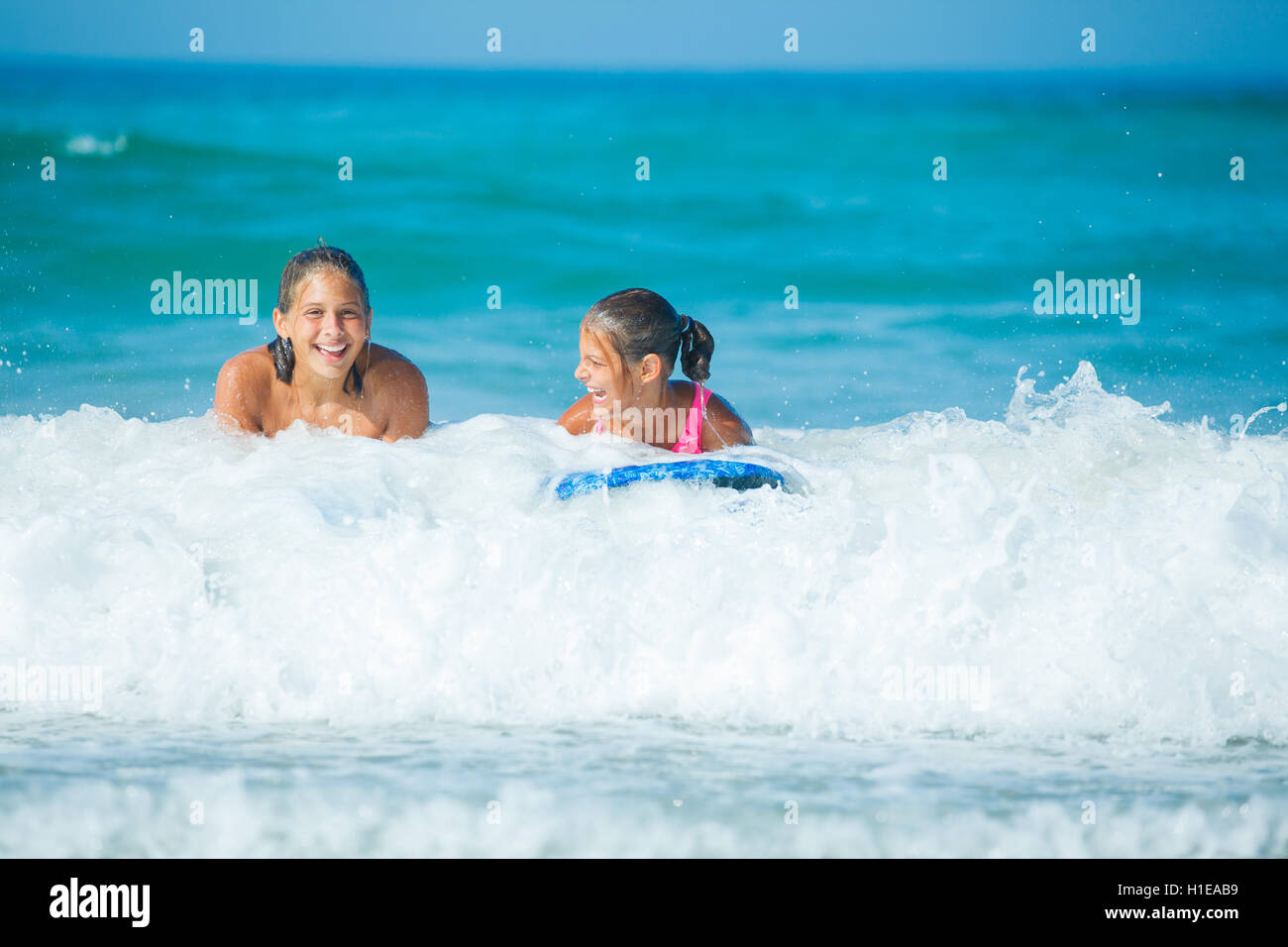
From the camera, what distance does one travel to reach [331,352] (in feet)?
16.5

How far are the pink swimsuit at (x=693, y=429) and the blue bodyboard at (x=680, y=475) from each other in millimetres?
866

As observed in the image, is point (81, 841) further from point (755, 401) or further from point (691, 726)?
point (755, 401)

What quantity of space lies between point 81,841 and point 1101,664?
2.41 metres

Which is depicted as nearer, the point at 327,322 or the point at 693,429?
the point at 327,322

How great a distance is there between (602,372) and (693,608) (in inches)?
63.8

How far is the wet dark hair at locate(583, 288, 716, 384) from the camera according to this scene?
4930 mm

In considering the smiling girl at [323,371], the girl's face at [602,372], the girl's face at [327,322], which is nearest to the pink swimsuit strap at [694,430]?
the girl's face at [602,372]

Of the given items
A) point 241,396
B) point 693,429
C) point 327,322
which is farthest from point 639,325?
point 241,396

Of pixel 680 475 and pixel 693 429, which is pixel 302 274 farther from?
pixel 680 475

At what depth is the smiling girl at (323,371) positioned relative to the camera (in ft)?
16.4

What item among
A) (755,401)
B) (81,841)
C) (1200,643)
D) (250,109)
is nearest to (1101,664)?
(1200,643)

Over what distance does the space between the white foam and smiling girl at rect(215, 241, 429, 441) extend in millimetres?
958

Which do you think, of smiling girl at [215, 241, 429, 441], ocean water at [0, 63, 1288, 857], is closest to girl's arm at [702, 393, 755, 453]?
ocean water at [0, 63, 1288, 857]

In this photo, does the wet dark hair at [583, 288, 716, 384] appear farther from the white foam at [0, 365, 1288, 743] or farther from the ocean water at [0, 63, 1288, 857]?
the white foam at [0, 365, 1288, 743]
